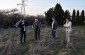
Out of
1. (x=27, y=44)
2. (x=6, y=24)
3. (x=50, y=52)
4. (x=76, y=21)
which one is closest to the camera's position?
(x=50, y=52)

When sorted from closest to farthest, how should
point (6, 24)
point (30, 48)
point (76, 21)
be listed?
point (30, 48) < point (6, 24) < point (76, 21)

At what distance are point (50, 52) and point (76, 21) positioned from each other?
119ft

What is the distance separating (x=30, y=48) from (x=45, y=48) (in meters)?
0.94

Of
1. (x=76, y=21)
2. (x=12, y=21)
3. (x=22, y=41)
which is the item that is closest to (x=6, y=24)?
(x=12, y=21)

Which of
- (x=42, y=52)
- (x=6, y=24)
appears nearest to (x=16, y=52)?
(x=42, y=52)

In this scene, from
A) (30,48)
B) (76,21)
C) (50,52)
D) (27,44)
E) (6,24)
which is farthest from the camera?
(76,21)

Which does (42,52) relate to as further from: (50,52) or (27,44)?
(27,44)

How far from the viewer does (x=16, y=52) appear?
1580 cm

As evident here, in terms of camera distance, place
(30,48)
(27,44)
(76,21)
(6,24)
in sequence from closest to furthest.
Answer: (30,48)
(27,44)
(6,24)
(76,21)

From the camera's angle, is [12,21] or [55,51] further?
[12,21]

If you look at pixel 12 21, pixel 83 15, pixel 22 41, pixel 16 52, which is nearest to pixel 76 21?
pixel 83 15

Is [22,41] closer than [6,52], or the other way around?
Answer: [6,52]

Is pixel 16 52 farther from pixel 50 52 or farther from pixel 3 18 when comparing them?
pixel 3 18

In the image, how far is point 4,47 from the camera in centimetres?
1656
